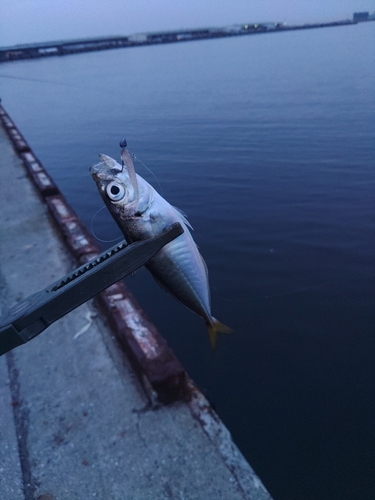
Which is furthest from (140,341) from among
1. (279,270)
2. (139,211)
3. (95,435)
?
(279,270)

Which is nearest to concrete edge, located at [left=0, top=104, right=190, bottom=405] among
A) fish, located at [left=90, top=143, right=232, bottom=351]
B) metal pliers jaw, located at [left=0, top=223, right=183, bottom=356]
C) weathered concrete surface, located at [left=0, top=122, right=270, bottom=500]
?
weathered concrete surface, located at [left=0, top=122, right=270, bottom=500]

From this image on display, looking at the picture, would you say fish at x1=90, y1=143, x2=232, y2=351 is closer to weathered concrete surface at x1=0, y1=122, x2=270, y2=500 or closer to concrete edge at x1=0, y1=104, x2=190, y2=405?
concrete edge at x1=0, y1=104, x2=190, y2=405

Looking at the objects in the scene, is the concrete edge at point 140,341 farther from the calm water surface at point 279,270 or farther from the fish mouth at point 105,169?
the fish mouth at point 105,169

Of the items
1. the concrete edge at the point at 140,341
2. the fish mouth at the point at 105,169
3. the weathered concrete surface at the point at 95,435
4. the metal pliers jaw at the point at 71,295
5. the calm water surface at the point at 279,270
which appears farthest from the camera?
the calm water surface at the point at 279,270

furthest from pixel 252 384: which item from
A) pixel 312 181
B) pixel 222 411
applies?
pixel 312 181

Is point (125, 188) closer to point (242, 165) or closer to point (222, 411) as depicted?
point (222, 411)

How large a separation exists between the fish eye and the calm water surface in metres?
3.76

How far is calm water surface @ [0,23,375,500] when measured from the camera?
464 centimetres

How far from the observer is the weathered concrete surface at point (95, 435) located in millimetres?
2953

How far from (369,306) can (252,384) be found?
2441mm

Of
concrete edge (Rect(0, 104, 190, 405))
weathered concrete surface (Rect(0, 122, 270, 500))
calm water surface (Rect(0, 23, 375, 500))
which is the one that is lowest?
calm water surface (Rect(0, 23, 375, 500))

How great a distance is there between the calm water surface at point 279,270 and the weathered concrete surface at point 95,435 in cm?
163

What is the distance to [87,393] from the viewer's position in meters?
3.75

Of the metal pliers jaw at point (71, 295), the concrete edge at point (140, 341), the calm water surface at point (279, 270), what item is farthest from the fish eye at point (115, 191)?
the calm water surface at point (279, 270)
